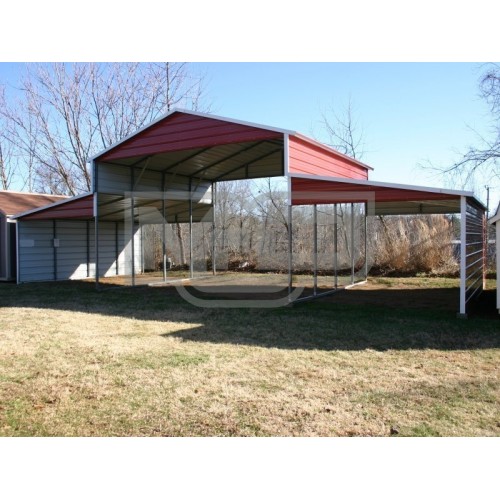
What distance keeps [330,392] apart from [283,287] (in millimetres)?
8142

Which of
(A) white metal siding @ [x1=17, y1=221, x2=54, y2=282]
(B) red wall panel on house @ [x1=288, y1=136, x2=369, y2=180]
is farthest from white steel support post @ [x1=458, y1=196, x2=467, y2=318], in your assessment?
(A) white metal siding @ [x1=17, y1=221, x2=54, y2=282]

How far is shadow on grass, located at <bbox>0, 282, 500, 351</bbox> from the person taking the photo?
598 cm

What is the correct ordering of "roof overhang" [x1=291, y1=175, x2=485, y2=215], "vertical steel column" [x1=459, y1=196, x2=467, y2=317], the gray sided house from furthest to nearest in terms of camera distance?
the gray sided house
"roof overhang" [x1=291, y1=175, x2=485, y2=215]
"vertical steel column" [x1=459, y1=196, x2=467, y2=317]

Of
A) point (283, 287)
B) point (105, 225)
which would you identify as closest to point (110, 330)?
point (283, 287)

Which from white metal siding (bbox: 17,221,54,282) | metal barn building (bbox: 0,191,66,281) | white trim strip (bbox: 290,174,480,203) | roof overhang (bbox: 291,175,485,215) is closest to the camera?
white trim strip (bbox: 290,174,480,203)

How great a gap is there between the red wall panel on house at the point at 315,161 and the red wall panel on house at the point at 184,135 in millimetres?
523

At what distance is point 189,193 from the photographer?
14.7 m

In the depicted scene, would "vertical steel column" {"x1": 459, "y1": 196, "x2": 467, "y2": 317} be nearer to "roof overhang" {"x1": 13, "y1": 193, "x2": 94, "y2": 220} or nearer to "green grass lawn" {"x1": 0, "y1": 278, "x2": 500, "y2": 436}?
"green grass lawn" {"x1": 0, "y1": 278, "x2": 500, "y2": 436}

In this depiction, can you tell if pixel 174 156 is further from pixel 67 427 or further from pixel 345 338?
pixel 67 427

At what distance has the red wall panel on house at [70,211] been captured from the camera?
1252 centimetres

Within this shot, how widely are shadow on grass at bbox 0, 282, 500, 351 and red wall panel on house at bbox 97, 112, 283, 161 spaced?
3.22 meters

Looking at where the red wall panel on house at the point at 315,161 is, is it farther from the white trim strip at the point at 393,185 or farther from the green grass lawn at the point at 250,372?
the green grass lawn at the point at 250,372

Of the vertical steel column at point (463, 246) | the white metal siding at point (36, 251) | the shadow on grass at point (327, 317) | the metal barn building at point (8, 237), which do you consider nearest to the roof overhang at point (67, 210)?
the white metal siding at point (36, 251)

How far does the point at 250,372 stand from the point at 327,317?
325cm
